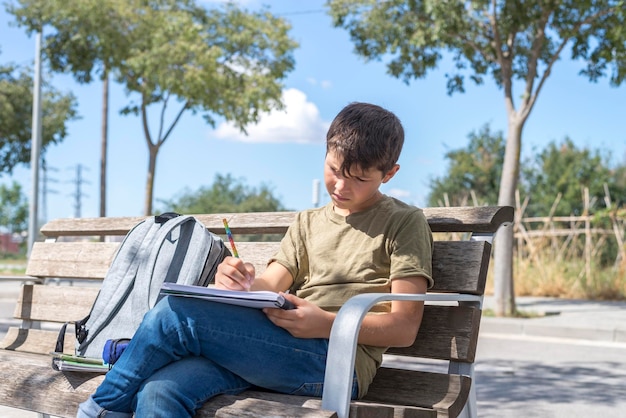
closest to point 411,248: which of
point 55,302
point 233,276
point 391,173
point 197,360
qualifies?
point 391,173

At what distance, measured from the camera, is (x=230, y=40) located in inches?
727

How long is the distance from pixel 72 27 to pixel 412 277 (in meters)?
16.5

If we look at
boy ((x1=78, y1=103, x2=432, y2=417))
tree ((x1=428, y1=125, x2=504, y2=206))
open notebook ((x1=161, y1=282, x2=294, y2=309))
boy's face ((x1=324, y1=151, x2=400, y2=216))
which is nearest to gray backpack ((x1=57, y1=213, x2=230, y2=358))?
boy ((x1=78, y1=103, x2=432, y2=417))

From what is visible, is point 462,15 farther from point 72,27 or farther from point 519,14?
point 72,27

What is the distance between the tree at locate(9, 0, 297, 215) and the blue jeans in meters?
15.2

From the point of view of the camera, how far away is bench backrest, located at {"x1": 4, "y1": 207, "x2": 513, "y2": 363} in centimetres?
283

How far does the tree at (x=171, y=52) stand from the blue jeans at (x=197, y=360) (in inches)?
598

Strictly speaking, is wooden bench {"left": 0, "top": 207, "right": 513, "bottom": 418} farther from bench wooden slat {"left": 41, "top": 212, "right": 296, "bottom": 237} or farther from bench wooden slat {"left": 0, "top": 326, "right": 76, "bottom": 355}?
bench wooden slat {"left": 0, "top": 326, "right": 76, "bottom": 355}

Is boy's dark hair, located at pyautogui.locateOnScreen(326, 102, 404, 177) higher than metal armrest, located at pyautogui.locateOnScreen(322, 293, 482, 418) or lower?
higher

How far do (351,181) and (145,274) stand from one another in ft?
3.07

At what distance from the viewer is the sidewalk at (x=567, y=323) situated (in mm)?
9477

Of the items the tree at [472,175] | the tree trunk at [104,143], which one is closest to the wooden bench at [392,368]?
the tree at [472,175]

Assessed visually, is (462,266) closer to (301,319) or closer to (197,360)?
(301,319)

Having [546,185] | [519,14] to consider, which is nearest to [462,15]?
[519,14]
